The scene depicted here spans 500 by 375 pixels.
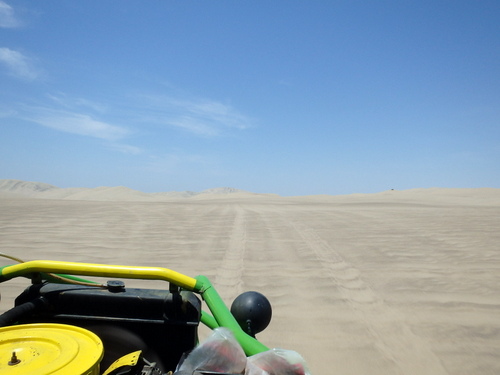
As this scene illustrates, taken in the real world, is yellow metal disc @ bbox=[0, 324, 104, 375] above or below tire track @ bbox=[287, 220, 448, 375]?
above

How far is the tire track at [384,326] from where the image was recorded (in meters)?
3.18

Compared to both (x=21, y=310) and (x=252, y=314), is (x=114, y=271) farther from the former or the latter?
(x=252, y=314)

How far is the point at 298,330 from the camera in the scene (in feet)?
12.7

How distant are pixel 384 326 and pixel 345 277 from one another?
1.91m

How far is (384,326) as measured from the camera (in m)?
3.94

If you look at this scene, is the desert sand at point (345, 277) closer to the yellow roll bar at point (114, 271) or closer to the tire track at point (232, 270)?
the tire track at point (232, 270)

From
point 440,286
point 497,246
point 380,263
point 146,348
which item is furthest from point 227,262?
point 497,246

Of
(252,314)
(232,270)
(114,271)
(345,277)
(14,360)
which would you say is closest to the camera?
(14,360)

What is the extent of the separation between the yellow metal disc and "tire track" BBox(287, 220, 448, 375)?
8.74ft

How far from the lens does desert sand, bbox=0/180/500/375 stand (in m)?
3.43

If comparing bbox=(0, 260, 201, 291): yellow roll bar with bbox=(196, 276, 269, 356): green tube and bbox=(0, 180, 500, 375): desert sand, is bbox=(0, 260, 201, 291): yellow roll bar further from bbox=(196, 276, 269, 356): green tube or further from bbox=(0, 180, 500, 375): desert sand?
bbox=(0, 180, 500, 375): desert sand

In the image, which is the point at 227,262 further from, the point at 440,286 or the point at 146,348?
the point at 146,348

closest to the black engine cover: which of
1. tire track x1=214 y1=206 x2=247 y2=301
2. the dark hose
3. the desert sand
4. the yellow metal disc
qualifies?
the dark hose

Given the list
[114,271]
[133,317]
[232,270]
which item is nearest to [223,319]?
[133,317]
